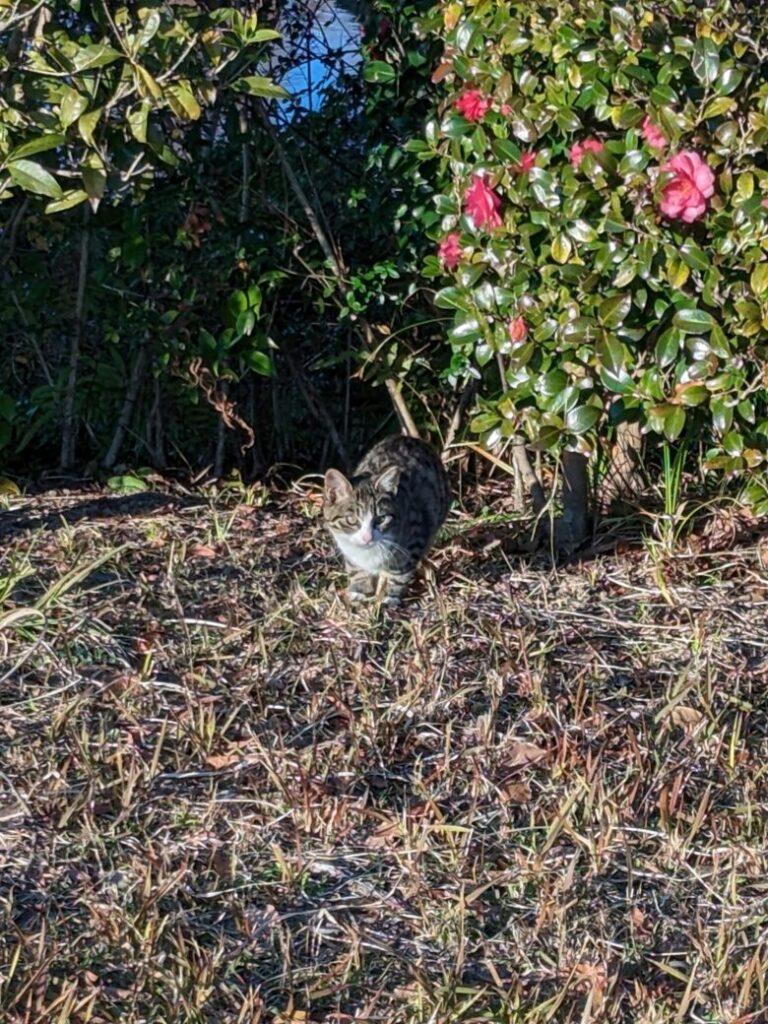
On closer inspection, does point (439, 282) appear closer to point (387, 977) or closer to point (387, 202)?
point (387, 202)

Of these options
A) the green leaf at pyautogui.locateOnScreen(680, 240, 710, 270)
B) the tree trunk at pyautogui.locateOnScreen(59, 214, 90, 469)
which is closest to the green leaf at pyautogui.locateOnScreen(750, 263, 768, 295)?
the green leaf at pyautogui.locateOnScreen(680, 240, 710, 270)

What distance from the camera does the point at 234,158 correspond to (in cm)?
559

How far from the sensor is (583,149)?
4465mm

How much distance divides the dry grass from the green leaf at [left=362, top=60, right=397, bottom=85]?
1.75 m

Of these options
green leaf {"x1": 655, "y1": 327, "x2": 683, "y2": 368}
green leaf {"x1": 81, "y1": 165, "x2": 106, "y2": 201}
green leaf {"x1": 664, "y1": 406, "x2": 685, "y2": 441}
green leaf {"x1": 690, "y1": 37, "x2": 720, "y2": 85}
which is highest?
green leaf {"x1": 690, "y1": 37, "x2": 720, "y2": 85}

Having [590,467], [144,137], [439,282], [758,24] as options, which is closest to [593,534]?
[590,467]

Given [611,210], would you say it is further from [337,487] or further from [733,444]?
[337,487]

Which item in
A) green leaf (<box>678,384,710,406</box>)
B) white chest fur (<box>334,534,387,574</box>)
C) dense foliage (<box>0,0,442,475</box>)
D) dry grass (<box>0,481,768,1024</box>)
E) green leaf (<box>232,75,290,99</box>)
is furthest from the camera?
dense foliage (<box>0,0,442,475</box>)

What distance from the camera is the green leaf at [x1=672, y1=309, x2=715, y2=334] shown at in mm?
4441

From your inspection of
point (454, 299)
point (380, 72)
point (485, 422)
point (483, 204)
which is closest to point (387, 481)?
point (485, 422)

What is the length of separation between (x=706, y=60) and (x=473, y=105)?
77 centimetres

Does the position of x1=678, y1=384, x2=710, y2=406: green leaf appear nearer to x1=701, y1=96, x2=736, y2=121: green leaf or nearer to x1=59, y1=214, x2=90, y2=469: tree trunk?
x1=701, y1=96, x2=736, y2=121: green leaf

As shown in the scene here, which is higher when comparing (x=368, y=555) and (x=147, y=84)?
(x=147, y=84)

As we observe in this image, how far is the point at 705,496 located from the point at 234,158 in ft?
7.22
